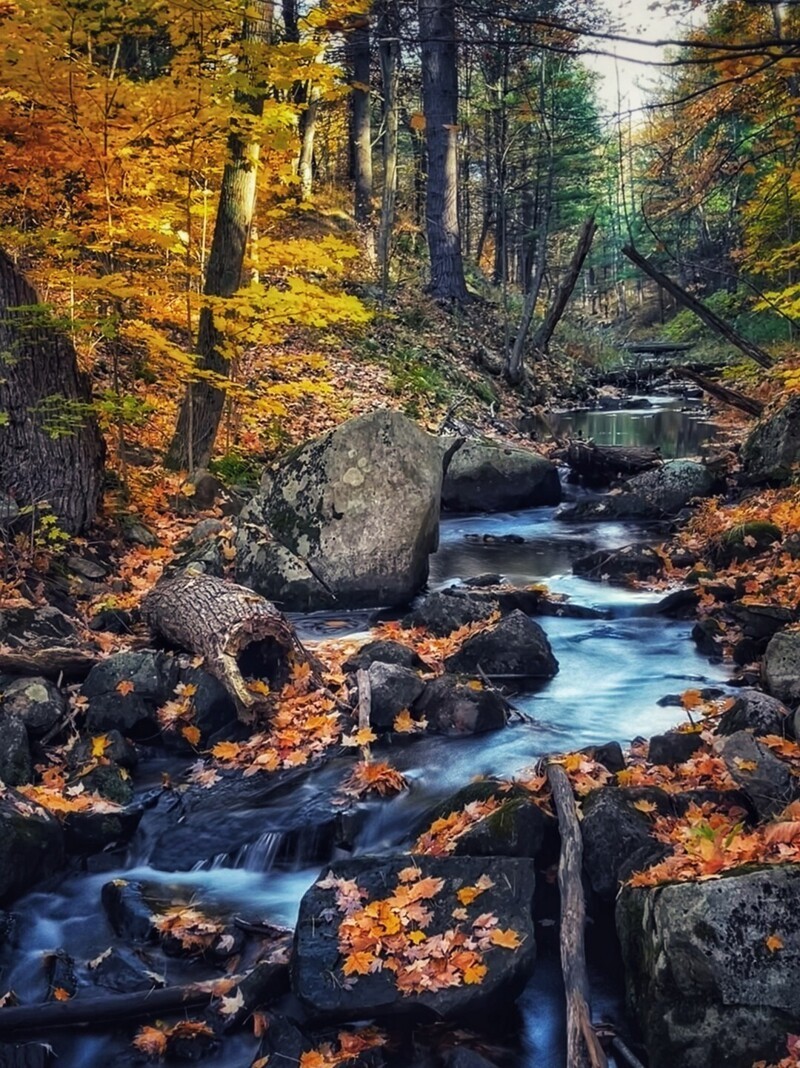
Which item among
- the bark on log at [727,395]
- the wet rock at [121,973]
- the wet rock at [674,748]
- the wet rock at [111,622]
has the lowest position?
the wet rock at [121,973]

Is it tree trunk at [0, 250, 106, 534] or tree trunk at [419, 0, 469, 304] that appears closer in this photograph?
tree trunk at [0, 250, 106, 534]

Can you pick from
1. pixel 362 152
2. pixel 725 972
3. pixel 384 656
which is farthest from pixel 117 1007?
pixel 362 152

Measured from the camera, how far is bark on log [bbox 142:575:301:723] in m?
6.81

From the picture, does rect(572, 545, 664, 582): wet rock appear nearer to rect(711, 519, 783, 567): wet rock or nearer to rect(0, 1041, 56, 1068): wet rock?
rect(711, 519, 783, 567): wet rock

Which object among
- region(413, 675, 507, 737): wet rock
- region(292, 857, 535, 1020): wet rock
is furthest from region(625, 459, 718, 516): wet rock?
region(292, 857, 535, 1020): wet rock

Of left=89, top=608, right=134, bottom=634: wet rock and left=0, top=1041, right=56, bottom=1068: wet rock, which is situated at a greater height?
left=89, top=608, right=134, bottom=634: wet rock

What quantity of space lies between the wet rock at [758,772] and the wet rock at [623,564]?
519 centimetres

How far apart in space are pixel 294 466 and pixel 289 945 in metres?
6.47

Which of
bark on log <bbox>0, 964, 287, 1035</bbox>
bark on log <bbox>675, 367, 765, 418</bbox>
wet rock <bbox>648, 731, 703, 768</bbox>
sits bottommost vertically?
bark on log <bbox>0, 964, 287, 1035</bbox>

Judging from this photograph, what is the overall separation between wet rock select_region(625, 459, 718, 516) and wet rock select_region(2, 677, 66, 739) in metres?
9.44

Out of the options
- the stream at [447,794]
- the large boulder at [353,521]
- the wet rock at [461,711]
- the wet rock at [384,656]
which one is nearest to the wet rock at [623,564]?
the stream at [447,794]

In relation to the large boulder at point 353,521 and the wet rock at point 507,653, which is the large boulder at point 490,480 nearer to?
the large boulder at point 353,521

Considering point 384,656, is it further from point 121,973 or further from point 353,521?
point 121,973

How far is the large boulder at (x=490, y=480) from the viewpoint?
14594 mm
